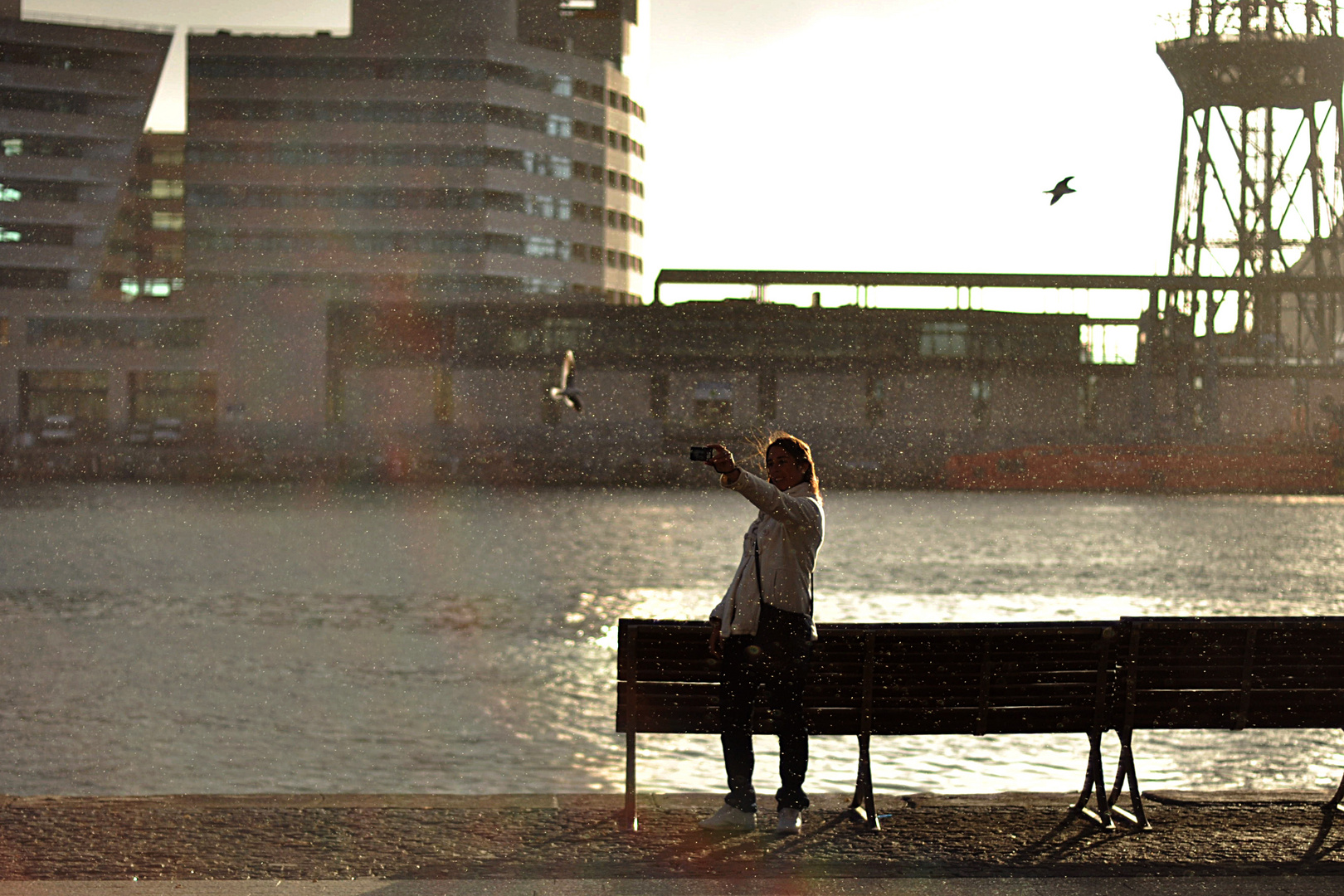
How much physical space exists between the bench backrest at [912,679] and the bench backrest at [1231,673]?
139mm

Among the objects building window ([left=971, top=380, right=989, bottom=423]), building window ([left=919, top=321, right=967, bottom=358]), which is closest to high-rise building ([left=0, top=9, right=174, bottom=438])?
building window ([left=919, top=321, right=967, bottom=358])

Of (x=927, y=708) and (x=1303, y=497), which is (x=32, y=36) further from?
(x=927, y=708)

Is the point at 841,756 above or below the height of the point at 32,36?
below

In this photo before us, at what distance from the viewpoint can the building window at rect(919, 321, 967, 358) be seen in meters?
83.8

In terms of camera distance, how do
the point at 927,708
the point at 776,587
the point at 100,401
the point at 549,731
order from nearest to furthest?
the point at 776,587 < the point at 927,708 < the point at 549,731 < the point at 100,401

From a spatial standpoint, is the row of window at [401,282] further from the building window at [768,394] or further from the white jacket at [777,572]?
the white jacket at [777,572]

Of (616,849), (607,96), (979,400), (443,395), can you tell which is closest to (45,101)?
(607,96)

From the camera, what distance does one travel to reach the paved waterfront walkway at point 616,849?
19.8 feet

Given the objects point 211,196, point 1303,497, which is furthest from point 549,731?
point 211,196

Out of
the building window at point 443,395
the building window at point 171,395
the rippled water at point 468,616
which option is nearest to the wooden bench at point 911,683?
the rippled water at point 468,616

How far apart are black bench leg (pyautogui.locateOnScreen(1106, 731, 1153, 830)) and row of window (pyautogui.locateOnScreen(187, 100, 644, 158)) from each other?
10794 centimetres

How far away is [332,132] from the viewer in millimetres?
110375

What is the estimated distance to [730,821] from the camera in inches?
280

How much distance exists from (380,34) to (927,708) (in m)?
112
